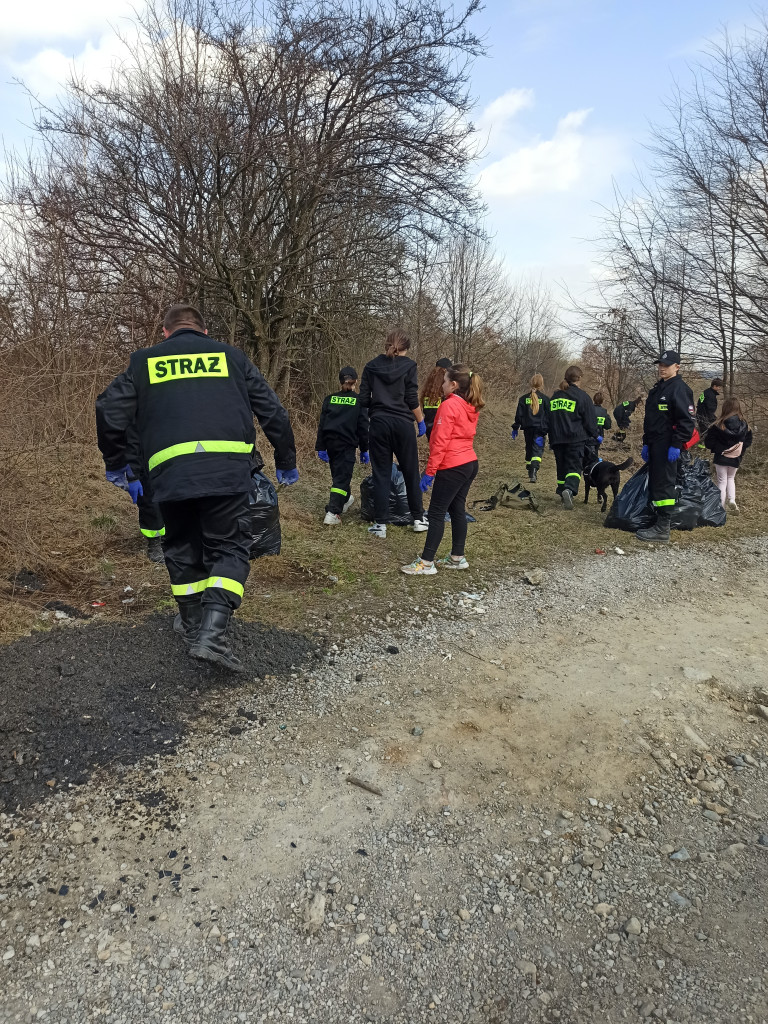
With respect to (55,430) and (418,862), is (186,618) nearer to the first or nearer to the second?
(418,862)

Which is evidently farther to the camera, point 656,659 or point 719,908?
point 656,659

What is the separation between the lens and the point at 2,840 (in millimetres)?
2295

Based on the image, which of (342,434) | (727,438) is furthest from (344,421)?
(727,438)

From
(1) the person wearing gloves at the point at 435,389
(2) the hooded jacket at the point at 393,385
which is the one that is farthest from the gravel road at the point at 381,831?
(1) the person wearing gloves at the point at 435,389

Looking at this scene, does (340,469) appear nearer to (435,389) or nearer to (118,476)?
(435,389)

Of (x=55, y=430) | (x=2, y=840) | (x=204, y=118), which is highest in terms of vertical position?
(x=204, y=118)

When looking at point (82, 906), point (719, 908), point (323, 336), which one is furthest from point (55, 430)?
point (323, 336)

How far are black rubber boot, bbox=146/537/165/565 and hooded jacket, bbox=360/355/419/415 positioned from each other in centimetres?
245

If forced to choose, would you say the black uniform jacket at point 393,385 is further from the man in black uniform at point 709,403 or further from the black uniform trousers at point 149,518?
the man in black uniform at point 709,403

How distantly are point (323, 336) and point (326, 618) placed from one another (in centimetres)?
1030

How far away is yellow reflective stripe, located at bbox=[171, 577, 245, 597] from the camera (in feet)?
10.9

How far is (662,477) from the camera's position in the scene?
6.75m

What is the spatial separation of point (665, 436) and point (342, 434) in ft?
11.5

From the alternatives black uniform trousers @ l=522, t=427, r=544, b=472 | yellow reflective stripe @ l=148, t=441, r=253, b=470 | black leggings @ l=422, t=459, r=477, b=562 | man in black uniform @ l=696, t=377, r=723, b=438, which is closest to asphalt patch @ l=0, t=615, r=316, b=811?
yellow reflective stripe @ l=148, t=441, r=253, b=470
